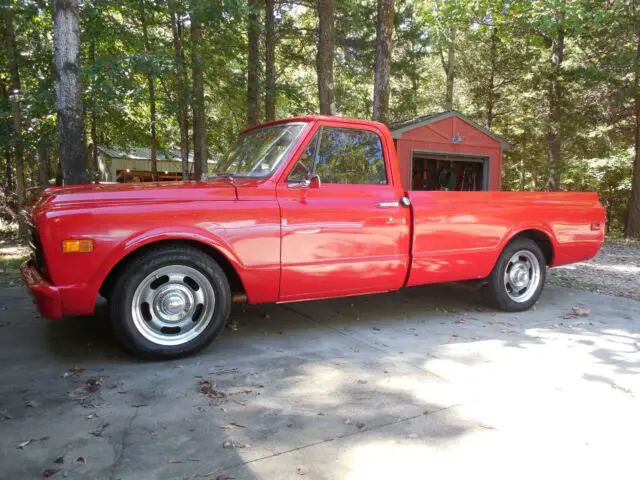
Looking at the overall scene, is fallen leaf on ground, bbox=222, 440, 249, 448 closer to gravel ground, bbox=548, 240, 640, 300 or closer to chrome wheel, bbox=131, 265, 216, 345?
chrome wheel, bbox=131, 265, 216, 345

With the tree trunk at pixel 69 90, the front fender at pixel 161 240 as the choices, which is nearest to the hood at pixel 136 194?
the front fender at pixel 161 240

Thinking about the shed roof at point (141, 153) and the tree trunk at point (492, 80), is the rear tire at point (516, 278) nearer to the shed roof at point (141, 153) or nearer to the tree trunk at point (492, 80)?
the shed roof at point (141, 153)

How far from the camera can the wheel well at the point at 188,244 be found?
3678 mm

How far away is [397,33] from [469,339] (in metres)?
19.8

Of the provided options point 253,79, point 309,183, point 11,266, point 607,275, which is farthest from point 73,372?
point 253,79

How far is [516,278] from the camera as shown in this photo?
5602 mm

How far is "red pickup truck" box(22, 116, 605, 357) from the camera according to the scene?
348 centimetres

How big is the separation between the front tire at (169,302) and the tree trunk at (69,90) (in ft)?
11.8

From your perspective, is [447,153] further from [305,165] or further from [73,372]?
[73,372]

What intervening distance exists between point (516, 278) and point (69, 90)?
238 inches

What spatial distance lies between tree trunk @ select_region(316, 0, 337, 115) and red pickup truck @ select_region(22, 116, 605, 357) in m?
5.52

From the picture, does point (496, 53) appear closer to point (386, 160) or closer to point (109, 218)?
point (386, 160)

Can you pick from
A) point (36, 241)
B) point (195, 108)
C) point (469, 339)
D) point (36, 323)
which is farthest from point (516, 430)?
point (195, 108)

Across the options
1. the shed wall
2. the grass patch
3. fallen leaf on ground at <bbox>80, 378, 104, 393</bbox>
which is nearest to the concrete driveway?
fallen leaf on ground at <bbox>80, 378, 104, 393</bbox>
